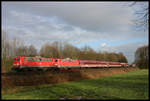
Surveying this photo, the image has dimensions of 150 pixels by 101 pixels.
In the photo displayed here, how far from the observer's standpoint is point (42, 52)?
159 ft

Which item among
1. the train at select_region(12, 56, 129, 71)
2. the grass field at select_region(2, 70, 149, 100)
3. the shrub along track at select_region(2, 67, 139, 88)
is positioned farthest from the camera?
the train at select_region(12, 56, 129, 71)

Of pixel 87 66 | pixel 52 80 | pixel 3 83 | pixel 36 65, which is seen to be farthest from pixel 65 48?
pixel 3 83

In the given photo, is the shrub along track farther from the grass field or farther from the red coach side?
the red coach side

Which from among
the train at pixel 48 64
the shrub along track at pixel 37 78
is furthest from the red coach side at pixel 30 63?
the shrub along track at pixel 37 78

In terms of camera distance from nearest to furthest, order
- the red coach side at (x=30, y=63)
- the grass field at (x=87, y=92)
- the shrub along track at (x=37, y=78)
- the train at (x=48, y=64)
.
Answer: the grass field at (x=87, y=92) → the shrub along track at (x=37, y=78) → the red coach side at (x=30, y=63) → the train at (x=48, y=64)

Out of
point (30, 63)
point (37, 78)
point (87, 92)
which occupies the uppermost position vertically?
point (30, 63)

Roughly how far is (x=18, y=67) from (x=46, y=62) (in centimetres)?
576

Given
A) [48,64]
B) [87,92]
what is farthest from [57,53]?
[87,92]

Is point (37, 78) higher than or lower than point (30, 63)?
lower

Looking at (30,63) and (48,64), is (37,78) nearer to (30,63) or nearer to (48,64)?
(30,63)

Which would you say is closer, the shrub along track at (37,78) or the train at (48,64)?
the shrub along track at (37,78)

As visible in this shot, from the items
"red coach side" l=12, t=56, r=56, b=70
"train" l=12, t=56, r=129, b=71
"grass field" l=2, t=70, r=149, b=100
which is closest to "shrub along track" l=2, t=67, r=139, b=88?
"grass field" l=2, t=70, r=149, b=100

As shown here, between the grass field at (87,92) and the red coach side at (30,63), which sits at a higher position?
the red coach side at (30,63)

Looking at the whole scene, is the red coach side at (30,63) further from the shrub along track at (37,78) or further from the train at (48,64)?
the shrub along track at (37,78)
